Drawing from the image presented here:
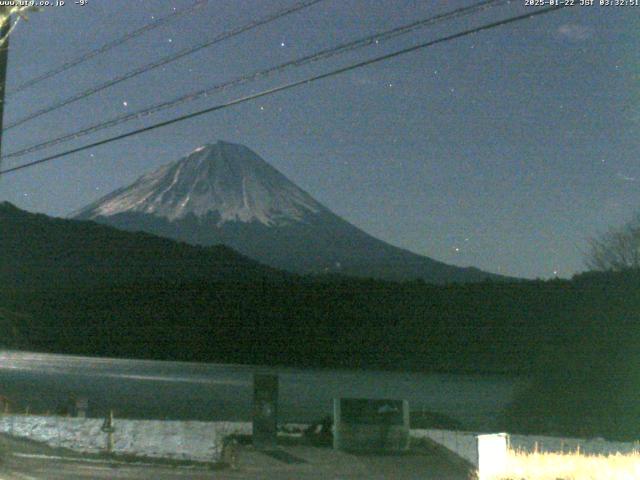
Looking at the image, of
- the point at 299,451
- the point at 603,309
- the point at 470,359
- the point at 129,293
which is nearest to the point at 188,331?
the point at 129,293

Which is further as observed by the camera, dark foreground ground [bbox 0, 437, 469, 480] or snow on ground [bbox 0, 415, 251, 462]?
snow on ground [bbox 0, 415, 251, 462]

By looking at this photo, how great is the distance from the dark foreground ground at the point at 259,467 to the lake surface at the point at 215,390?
14.5 metres

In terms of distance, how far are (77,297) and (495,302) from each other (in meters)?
51.5

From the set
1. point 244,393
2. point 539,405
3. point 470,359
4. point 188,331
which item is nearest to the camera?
point 539,405

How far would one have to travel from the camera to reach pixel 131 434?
21.9 metres

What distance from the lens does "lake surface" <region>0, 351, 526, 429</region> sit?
3559 cm

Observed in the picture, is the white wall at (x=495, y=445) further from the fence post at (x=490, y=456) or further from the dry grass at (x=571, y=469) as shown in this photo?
the dry grass at (x=571, y=469)

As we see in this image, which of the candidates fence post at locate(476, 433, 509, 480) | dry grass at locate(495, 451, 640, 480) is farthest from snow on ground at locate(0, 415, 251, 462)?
dry grass at locate(495, 451, 640, 480)

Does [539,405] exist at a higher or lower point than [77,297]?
lower

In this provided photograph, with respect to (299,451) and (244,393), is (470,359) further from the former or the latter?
(299,451)

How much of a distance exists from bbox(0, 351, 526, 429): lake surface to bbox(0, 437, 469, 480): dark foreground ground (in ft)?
47.5

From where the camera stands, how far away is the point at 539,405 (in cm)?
2969

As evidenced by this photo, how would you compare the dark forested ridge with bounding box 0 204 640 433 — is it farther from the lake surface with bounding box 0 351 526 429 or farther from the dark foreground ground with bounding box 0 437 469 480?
the dark foreground ground with bounding box 0 437 469 480

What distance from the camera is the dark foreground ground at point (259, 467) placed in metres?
13.5
